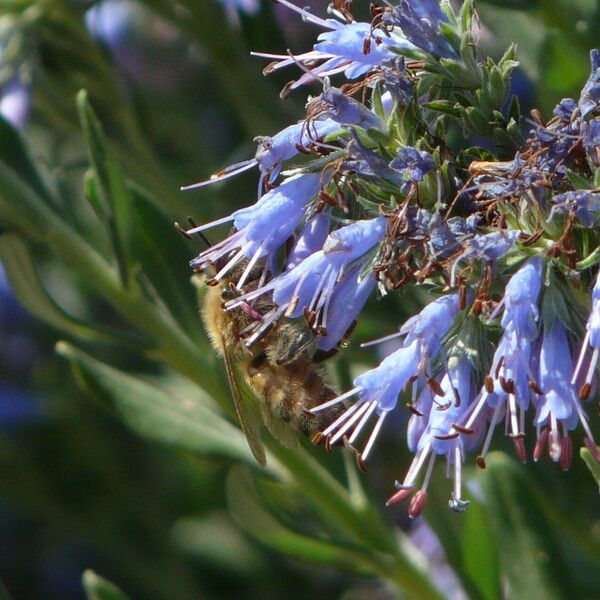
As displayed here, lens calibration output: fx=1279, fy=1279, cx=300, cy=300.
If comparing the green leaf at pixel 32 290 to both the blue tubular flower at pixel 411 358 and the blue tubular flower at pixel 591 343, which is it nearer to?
the blue tubular flower at pixel 411 358

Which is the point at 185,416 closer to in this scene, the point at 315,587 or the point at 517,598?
the point at 517,598

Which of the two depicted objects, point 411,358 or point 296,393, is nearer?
point 411,358

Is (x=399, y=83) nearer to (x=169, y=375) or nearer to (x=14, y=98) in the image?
(x=14, y=98)

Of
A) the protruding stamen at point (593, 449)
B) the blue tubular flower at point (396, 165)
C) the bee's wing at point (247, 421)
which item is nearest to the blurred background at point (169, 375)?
the bee's wing at point (247, 421)

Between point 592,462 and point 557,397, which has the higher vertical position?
point 557,397

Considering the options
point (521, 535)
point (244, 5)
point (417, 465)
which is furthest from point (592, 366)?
point (244, 5)

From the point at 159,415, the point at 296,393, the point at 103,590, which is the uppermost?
the point at 296,393
